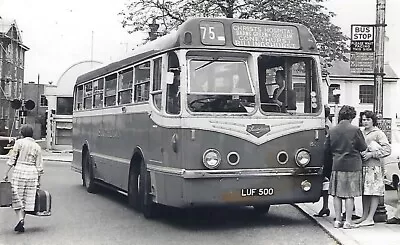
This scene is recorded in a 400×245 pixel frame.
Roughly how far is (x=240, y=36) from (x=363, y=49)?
2.62 metres

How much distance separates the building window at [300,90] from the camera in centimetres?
1149

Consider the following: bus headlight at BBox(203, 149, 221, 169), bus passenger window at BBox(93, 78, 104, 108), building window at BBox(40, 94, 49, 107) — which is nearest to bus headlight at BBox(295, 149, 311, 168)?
bus headlight at BBox(203, 149, 221, 169)

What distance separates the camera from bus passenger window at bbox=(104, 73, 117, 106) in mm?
15062

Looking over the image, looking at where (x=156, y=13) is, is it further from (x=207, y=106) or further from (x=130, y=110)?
(x=207, y=106)

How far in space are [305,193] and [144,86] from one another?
346cm

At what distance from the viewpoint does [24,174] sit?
1104 centimetres

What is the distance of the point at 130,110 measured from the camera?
13438mm

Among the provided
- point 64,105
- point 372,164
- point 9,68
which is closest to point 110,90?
point 372,164

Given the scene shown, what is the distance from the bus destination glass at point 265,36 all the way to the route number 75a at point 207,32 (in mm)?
342

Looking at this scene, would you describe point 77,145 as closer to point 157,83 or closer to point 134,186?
point 134,186

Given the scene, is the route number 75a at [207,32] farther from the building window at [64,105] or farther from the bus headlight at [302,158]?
the building window at [64,105]

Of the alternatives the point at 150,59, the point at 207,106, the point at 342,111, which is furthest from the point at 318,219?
the point at 150,59

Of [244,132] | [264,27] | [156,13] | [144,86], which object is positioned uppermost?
[156,13]

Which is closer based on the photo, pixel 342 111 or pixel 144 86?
pixel 342 111
